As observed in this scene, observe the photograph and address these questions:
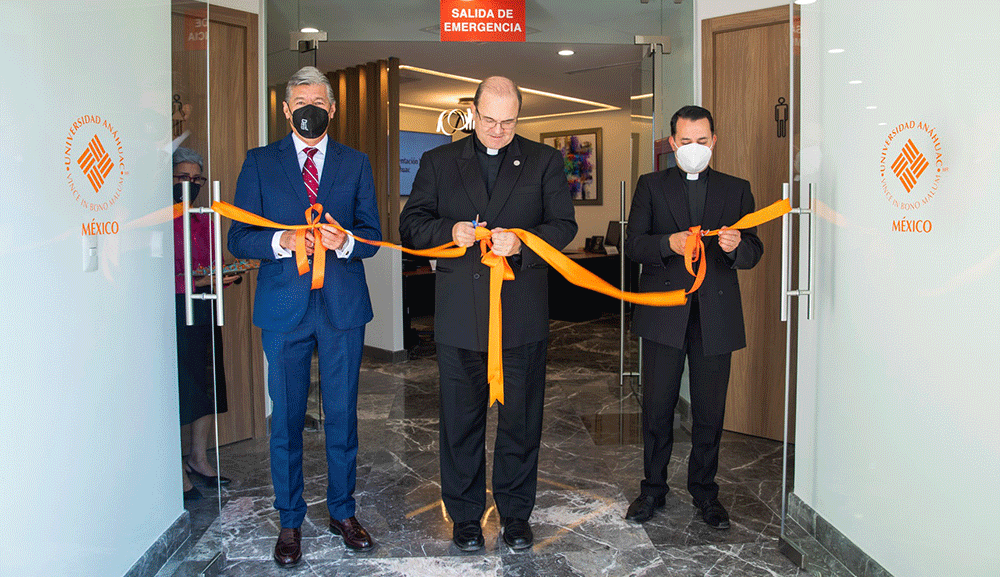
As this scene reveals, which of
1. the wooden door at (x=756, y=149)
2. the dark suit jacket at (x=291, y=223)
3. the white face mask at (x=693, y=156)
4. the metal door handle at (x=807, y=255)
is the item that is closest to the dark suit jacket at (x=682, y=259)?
the white face mask at (x=693, y=156)

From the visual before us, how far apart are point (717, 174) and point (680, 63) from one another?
5.90 ft

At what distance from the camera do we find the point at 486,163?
277 centimetres

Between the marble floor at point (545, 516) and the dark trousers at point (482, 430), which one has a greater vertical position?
the dark trousers at point (482, 430)

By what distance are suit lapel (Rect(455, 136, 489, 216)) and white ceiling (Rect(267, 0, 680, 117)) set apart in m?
2.06

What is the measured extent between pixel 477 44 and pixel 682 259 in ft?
15.3

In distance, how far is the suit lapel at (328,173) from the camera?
2.72 m

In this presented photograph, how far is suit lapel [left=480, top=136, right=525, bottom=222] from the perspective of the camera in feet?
8.88

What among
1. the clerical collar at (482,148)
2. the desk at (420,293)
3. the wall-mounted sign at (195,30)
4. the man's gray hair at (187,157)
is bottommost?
the desk at (420,293)

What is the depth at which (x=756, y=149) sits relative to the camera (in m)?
4.15

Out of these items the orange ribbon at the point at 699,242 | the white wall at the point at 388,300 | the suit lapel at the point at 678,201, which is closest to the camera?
the orange ribbon at the point at 699,242

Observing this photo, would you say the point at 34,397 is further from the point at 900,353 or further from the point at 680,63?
the point at 680,63

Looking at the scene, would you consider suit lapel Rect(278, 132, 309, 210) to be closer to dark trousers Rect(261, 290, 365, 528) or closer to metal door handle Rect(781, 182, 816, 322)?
dark trousers Rect(261, 290, 365, 528)

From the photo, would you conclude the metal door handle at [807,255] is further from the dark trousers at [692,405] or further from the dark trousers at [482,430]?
the dark trousers at [482,430]

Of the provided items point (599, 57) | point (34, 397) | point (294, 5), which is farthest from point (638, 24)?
point (34, 397)
